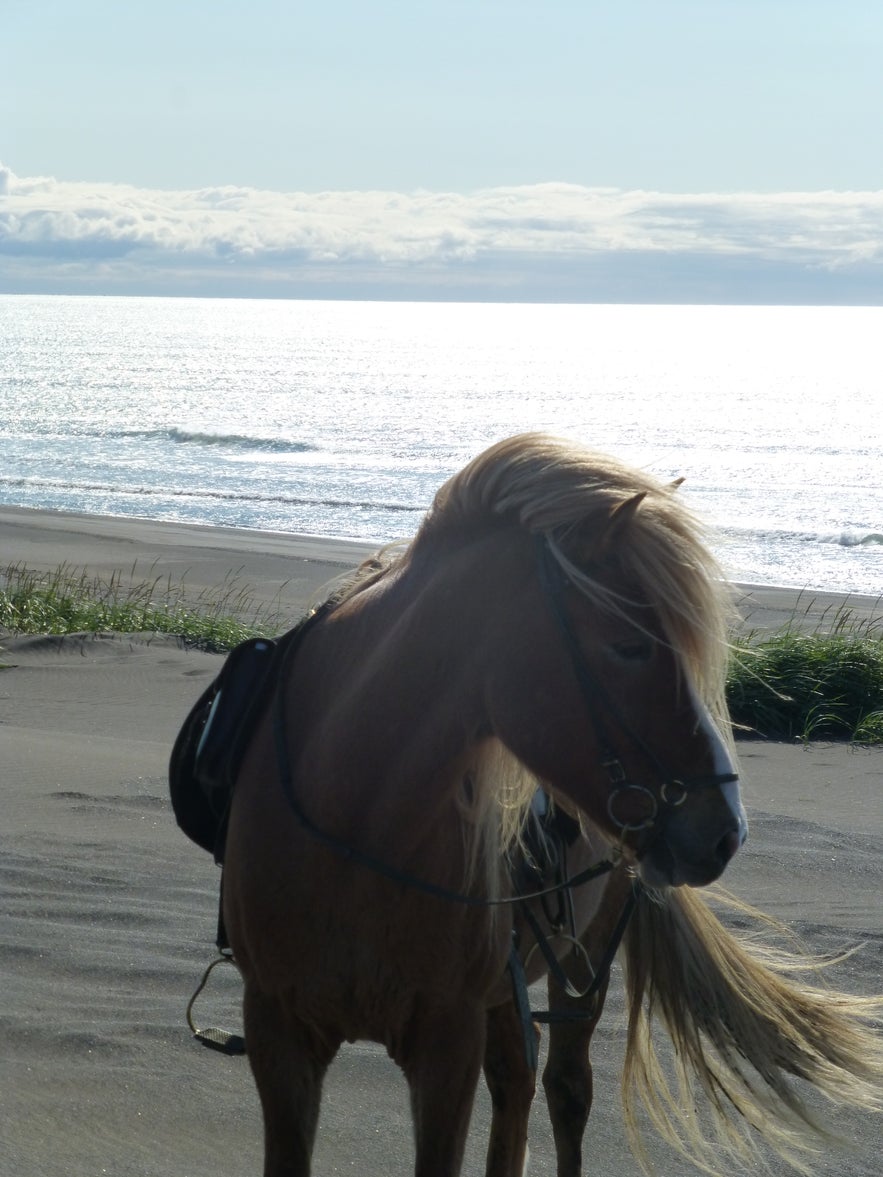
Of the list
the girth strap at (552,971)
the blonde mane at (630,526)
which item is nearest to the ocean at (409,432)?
the blonde mane at (630,526)

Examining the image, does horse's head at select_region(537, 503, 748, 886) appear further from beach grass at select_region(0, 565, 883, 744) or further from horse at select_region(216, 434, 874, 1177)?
beach grass at select_region(0, 565, 883, 744)

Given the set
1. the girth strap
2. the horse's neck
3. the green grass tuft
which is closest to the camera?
the horse's neck

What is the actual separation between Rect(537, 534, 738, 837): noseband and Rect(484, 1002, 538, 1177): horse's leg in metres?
1.34

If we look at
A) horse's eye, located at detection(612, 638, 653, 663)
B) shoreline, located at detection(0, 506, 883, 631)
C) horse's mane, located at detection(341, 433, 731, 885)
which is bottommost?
shoreline, located at detection(0, 506, 883, 631)

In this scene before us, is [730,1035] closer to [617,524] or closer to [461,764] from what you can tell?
[461,764]

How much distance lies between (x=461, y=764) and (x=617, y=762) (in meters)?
0.39

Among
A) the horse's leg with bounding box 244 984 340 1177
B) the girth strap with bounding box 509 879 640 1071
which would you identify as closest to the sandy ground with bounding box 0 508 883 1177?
the girth strap with bounding box 509 879 640 1071

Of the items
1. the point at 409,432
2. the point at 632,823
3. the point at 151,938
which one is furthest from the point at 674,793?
the point at 409,432

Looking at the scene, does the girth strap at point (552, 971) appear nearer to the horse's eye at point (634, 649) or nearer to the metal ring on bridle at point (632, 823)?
the metal ring on bridle at point (632, 823)

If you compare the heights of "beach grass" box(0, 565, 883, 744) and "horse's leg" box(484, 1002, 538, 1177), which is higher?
"horse's leg" box(484, 1002, 538, 1177)

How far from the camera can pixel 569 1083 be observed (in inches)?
137

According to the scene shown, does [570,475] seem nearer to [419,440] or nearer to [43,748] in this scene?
[43,748]

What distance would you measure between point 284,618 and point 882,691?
602 cm

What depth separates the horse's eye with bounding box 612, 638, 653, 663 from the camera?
6.64 feet
